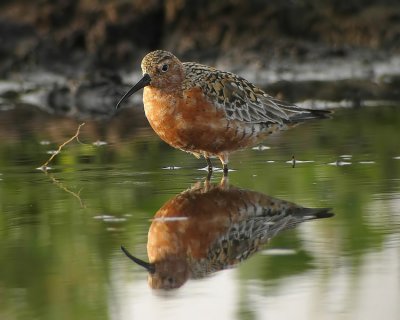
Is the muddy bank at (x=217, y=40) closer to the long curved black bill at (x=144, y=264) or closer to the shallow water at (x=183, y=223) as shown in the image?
the shallow water at (x=183, y=223)

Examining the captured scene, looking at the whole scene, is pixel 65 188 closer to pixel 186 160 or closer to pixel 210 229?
pixel 186 160

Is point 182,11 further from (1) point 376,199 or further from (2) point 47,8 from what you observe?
(1) point 376,199

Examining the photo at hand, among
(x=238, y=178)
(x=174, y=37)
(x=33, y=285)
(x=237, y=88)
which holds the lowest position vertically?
(x=33, y=285)

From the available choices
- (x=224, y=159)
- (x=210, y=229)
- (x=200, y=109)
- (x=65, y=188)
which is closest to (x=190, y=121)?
(x=200, y=109)

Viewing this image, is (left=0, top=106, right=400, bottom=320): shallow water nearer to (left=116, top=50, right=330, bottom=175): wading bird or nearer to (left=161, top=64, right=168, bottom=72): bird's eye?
(left=116, top=50, right=330, bottom=175): wading bird

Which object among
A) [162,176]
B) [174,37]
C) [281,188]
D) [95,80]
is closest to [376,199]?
[281,188]

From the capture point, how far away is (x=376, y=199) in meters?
7.68

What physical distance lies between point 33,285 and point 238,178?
360 cm

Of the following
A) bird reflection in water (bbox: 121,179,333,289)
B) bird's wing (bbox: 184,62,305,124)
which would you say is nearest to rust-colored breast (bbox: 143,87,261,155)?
bird's wing (bbox: 184,62,305,124)

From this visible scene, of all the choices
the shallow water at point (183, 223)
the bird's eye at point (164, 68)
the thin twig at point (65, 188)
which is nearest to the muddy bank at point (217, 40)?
the shallow water at point (183, 223)

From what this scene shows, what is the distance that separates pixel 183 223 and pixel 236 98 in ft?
9.90

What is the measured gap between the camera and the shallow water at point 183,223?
5.08 meters

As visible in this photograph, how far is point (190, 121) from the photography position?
360 inches

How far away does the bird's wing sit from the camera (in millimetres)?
9516
